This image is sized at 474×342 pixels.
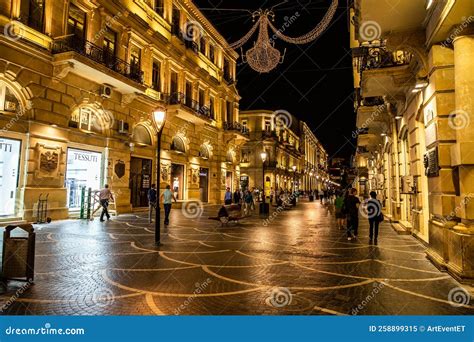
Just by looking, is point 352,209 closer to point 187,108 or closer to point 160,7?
point 187,108

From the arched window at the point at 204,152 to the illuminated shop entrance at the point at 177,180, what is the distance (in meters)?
3.64

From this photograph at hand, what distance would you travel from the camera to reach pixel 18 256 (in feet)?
17.3

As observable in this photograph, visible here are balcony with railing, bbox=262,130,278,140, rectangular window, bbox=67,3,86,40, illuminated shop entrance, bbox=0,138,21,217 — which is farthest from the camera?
balcony with railing, bbox=262,130,278,140

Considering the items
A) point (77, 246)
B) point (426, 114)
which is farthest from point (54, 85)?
point (426, 114)

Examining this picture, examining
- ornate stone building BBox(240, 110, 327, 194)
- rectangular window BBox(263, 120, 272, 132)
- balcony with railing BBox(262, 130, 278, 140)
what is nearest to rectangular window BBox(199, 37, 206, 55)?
ornate stone building BBox(240, 110, 327, 194)

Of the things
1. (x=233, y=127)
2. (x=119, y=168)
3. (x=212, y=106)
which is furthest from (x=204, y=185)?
(x=119, y=168)

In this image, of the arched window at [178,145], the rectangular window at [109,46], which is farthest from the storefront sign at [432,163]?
the arched window at [178,145]

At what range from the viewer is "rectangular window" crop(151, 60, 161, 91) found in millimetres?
22456

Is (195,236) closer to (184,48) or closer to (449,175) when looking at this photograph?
(449,175)

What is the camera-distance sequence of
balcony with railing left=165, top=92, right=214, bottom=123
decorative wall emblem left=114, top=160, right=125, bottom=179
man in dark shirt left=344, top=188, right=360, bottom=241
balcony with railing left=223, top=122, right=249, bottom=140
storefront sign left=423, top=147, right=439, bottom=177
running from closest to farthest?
1. storefront sign left=423, top=147, right=439, bottom=177
2. man in dark shirt left=344, top=188, right=360, bottom=241
3. decorative wall emblem left=114, top=160, right=125, bottom=179
4. balcony with railing left=165, top=92, right=214, bottom=123
5. balcony with railing left=223, top=122, right=249, bottom=140

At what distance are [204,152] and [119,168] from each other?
1208 cm

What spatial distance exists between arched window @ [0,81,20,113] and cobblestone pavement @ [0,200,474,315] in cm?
660

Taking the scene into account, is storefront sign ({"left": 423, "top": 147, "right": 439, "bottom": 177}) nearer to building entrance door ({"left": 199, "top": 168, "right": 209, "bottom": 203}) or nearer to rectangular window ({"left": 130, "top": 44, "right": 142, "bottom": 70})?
rectangular window ({"left": 130, "top": 44, "right": 142, "bottom": 70})

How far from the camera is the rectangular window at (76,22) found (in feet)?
51.6
